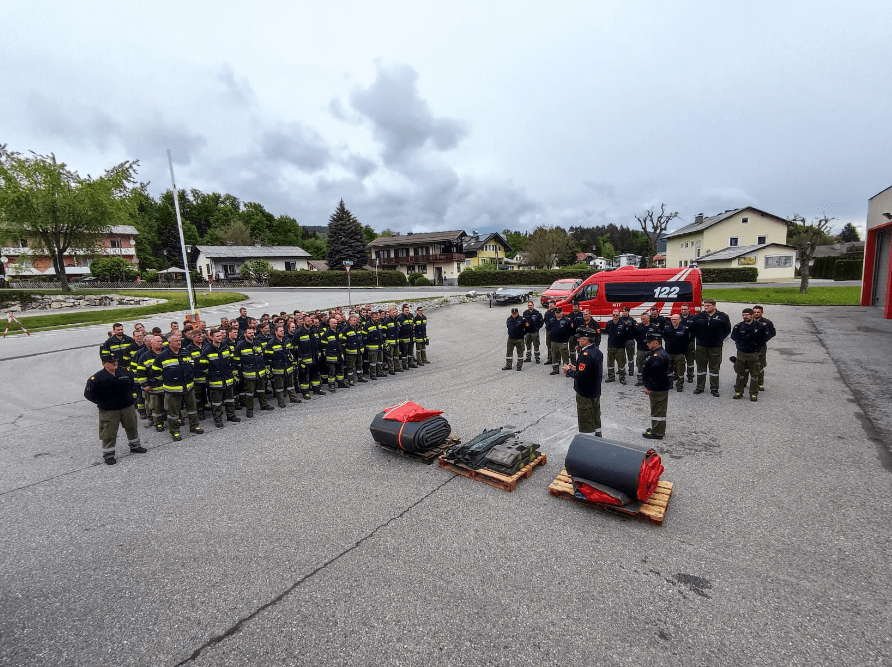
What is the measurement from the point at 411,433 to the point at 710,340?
7653mm

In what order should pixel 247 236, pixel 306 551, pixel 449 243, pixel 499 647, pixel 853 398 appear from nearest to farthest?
pixel 499 647 < pixel 306 551 < pixel 853 398 < pixel 449 243 < pixel 247 236

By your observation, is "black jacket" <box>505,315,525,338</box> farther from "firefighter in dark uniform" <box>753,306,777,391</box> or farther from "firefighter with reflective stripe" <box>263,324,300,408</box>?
"firefighter with reflective stripe" <box>263,324,300,408</box>

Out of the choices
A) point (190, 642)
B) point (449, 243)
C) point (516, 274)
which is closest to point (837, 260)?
point (516, 274)

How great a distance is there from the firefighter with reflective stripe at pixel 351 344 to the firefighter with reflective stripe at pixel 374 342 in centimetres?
32

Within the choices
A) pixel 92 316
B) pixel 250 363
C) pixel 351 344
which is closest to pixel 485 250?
pixel 92 316

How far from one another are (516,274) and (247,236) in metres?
54.9

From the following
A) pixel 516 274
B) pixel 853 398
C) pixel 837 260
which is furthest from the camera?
pixel 516 274

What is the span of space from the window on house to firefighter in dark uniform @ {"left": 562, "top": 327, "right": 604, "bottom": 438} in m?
52.0

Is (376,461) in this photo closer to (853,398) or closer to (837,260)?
(853,398)

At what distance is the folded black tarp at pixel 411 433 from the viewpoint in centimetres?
652

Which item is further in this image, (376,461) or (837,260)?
(837,260)

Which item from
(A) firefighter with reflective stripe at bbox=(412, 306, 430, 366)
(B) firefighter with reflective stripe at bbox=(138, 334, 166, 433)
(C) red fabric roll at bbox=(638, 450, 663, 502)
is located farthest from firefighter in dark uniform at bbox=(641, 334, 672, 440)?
(B) firefighter with reflective stripe at bbox=(138, 334, 166, 433)

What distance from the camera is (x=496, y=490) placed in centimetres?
568

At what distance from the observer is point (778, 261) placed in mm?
46094
